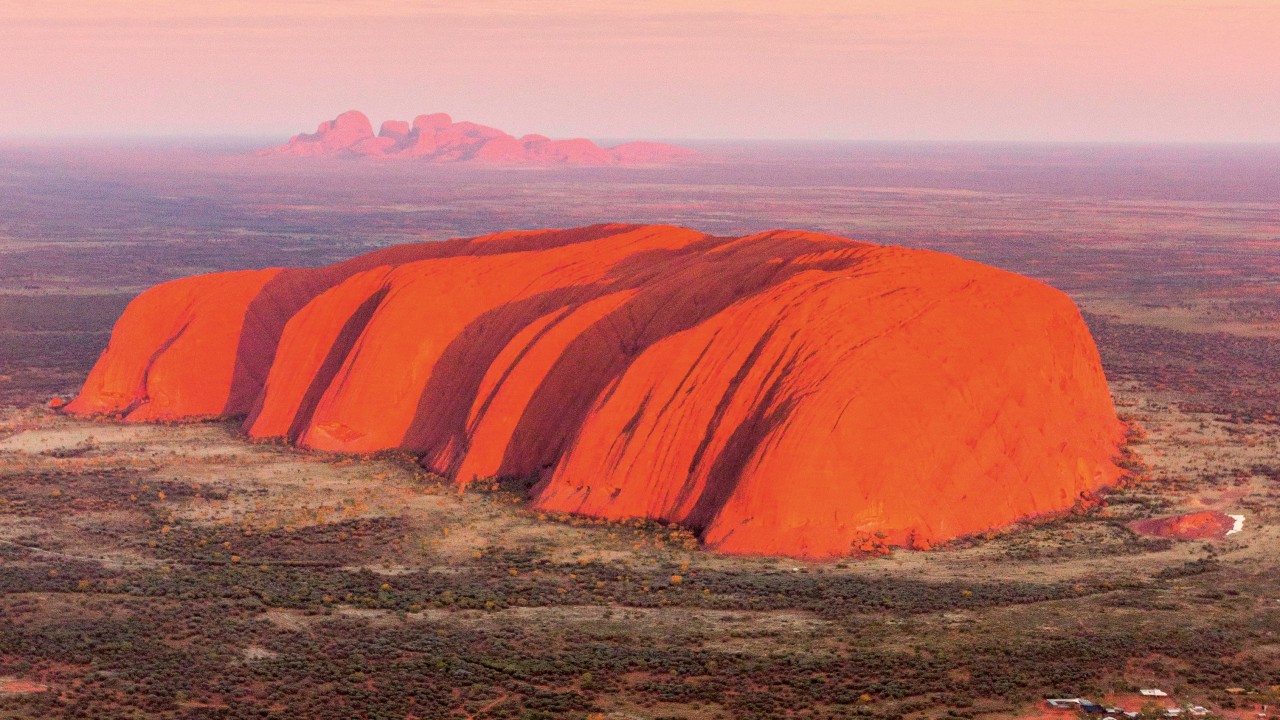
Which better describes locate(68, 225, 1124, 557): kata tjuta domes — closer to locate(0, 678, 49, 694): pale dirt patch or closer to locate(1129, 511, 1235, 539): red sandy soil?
locate(1129, 511, 1235, 539): red sandy soil

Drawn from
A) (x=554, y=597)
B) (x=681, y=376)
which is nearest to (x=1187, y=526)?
(x=681, y=376)

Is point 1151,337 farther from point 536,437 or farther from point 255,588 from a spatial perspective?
point 255,588

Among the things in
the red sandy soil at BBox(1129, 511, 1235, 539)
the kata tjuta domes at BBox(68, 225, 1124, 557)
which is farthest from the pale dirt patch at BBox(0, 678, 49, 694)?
the red sandy soil at BBox(1129, 511, 1235, 539)

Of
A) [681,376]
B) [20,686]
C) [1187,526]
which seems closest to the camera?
[20,686]

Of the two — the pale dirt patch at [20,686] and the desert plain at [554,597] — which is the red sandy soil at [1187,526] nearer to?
the desert plain at [554,597]

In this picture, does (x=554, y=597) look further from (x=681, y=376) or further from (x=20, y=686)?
(x=20, y=686)
